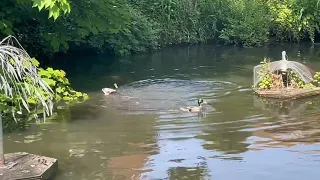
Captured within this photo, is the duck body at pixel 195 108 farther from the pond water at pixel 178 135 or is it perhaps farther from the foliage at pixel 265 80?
the foliage at pixel 265 80

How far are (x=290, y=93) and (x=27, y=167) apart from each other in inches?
292

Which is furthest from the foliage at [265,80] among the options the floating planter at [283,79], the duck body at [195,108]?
the duck body at [195,108]

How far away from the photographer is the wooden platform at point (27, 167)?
7.40 meters

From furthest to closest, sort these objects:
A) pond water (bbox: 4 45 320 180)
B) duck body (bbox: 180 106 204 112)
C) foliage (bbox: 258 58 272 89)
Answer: foliage (bbox: 258 58 272 89) < duck body (bbox: 180 106 204 112) < pond water (bbox: 4 45 320 180)

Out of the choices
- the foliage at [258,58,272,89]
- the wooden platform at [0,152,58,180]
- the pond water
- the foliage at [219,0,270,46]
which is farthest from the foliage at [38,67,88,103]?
the foliage at [219,0,270,46]

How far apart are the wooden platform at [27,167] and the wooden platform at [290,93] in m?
6.71

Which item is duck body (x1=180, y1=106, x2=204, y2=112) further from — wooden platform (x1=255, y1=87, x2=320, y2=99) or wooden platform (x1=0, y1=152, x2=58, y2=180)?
wooden platform (x1=0, y1=152, x2=58, y2=180)

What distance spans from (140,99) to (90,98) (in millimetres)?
1267

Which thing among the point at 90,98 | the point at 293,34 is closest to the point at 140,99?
the point at 90,98

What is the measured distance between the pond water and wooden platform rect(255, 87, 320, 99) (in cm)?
24

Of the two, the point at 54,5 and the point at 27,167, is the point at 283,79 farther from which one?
the point at 27,167

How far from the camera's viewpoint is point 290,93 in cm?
1307

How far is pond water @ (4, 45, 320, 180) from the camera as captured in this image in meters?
8.29

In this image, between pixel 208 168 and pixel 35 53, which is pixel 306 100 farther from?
pixel 35 53
